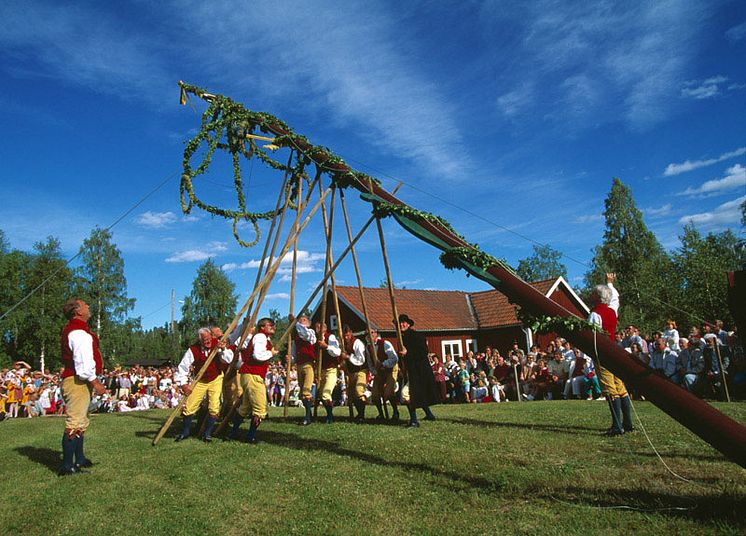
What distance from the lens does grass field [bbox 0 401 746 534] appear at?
3.79m

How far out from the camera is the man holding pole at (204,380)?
8.18 m

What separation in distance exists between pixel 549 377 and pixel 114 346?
34665 millimetres

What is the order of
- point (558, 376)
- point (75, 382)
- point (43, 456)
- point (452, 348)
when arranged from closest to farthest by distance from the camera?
point (75, 382)
point (43, 456)
point (558, 376)
point (452, 348)

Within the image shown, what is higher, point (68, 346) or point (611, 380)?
point (68, 346)

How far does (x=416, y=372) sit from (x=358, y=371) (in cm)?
136

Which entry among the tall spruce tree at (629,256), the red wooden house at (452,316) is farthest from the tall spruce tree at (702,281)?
the red wooden house at (452,316)

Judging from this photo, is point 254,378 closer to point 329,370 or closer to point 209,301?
point 329,370

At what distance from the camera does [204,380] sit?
27.5 ft

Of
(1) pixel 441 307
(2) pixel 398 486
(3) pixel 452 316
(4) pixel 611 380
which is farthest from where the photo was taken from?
(1) pixel 441 307

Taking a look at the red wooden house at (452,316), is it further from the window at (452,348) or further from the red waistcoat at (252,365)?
the red waistcoat at (252,365)

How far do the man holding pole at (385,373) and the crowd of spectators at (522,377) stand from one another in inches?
22.0

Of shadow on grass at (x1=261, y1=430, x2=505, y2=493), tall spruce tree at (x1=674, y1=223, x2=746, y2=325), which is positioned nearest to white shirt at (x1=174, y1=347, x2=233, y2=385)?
shadow on grass at (x1=261, y1=430, x2=505, y2=493)

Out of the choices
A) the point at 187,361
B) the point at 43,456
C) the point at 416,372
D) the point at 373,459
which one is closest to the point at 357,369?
the point at 416,372

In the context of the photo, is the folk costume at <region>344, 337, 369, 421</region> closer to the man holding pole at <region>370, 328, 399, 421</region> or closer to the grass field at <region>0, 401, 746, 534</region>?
the man holding pole at <region>370, 328, 399, 421</region>
